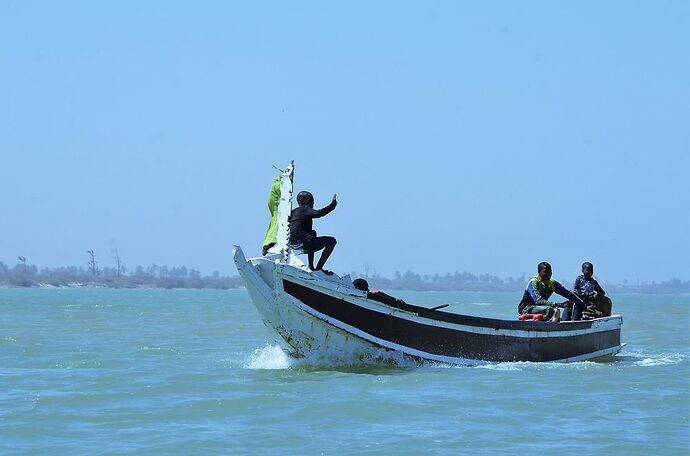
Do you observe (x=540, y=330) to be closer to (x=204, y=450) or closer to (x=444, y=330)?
(x=444, y=330)

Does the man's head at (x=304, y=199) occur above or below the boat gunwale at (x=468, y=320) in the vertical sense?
above

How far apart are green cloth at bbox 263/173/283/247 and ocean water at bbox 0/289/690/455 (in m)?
2.11

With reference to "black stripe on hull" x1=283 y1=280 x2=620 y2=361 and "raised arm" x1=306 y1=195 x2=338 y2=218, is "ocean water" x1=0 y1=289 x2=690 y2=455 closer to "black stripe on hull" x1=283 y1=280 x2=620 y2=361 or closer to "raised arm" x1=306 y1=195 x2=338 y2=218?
"black stripe on hull" x1=283 y1=280 x2=620 y2=361

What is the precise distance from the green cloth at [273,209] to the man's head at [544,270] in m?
5.04

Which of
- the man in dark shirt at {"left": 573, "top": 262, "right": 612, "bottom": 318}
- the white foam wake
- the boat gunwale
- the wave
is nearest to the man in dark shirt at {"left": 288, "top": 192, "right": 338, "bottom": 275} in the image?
the boat gunwale

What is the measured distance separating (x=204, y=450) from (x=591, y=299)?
11623 mm

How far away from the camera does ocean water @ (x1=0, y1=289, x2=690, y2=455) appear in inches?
510

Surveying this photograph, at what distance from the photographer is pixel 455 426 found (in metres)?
14.1

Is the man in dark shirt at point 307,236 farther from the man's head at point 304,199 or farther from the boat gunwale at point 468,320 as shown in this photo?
the boat gunwale at point 468,320

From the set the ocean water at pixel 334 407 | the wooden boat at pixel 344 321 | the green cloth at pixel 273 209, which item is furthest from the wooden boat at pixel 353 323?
the green cloth at pixel 273 209

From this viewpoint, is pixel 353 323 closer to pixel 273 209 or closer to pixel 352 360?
pixel 352 360

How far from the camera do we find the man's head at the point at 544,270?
19.7 m

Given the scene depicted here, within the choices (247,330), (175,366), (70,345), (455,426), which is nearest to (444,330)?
(455,426)

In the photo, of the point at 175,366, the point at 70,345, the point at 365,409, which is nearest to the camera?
the point at 365,409
